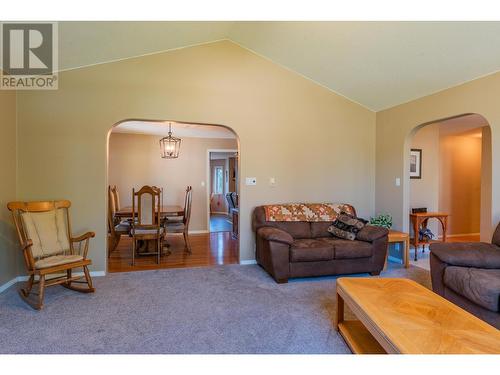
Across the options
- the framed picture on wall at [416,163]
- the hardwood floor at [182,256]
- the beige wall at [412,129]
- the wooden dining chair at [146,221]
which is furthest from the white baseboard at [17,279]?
the framed picture on wall at [416,163]

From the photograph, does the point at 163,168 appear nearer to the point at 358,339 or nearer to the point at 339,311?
the point at 339,311

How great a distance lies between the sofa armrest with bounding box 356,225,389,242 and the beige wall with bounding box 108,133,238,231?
406 centimetres

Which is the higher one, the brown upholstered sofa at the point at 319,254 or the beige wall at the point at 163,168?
the beige wall at the point at 163,168

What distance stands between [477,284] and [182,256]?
3696mm

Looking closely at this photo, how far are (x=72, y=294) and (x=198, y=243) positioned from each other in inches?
106

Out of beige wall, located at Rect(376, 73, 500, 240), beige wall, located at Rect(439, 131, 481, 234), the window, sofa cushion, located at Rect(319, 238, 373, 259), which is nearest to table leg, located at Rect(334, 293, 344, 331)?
sofa cushion, located at Rect(319, 238, 373, 259)

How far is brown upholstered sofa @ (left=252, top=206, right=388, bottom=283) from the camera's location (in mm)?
3248

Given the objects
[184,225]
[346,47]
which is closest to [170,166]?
[184,225]

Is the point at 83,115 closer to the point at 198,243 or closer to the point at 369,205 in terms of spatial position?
the point at 198,243

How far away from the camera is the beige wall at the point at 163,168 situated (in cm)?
630

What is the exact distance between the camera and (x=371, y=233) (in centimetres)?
349

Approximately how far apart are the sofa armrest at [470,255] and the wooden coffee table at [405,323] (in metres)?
0.66
